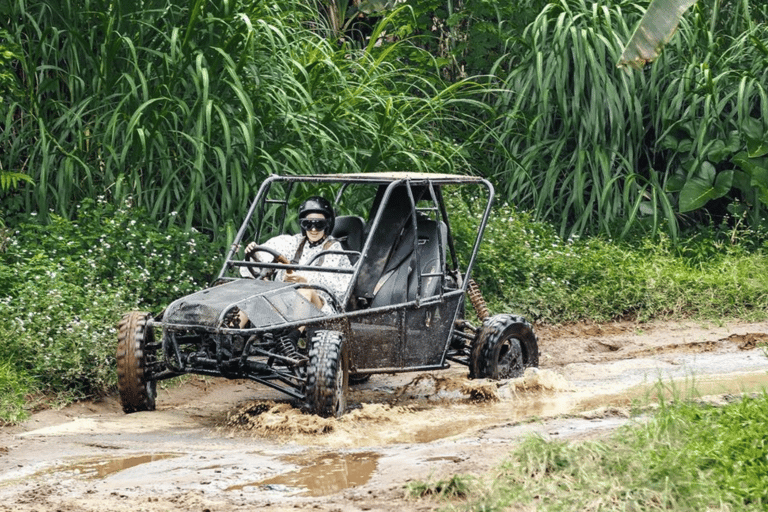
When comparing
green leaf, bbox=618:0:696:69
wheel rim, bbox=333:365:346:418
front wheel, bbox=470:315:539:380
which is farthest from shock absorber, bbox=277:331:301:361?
green leaf, bbox=618:0:696:69

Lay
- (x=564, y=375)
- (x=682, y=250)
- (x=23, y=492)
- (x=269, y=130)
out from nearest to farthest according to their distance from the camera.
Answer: (x=23, y=492)
(x=564, y=375)
(x=269, y=130)
(x=682, y=250)

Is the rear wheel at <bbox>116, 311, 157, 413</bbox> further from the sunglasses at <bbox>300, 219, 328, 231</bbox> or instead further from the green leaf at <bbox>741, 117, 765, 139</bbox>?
the green leaf at <bbox>741, 117, 765, 139</bbox>

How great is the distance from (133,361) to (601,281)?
5.33 metres

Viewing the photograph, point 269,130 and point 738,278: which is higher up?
point 269,130

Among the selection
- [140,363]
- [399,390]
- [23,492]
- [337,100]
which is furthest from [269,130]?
[23,492]

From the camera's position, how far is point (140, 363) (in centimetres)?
714

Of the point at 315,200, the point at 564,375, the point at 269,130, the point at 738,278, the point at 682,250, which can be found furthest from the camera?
the point at 682,250

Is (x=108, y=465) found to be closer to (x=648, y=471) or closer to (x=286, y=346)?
(x=286, y=346)

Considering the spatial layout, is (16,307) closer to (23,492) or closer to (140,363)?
(140,363)

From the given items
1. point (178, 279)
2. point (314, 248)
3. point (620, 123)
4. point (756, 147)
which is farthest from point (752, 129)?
point (178, 279)

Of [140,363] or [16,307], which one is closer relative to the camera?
[140,363]

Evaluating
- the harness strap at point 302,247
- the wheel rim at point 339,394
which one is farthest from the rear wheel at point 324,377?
the harness strap at point 302,247

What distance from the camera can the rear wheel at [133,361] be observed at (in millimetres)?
7141

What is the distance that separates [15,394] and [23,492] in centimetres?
195
